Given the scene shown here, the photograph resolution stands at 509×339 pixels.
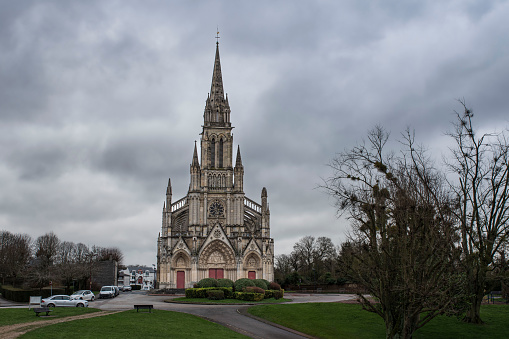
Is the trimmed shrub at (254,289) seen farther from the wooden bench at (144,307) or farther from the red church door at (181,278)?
the red church door at (181,278)

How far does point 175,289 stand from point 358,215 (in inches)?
1835

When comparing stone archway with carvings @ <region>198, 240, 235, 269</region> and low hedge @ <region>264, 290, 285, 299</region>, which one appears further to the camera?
stone archway with carvings @ <region>198, 240, 235, 269</region>

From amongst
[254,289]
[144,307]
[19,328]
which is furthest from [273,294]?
[19,328]

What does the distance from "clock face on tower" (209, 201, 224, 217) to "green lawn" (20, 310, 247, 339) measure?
4331cm

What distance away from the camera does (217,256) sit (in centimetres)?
6706

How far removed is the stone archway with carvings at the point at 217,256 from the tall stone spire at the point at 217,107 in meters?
20.2

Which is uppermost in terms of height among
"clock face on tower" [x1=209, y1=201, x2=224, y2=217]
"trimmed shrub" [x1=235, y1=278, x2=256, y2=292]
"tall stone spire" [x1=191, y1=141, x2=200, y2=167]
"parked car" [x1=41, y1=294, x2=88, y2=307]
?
"tall stone spire" [x1=191, y1=141, x2=200, y2=167]

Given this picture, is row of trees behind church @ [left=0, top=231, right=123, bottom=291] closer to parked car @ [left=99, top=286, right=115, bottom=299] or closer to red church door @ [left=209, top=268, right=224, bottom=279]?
parked car @ [left=99, top=286, right=115, bottom=299]

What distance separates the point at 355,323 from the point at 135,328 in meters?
12.5

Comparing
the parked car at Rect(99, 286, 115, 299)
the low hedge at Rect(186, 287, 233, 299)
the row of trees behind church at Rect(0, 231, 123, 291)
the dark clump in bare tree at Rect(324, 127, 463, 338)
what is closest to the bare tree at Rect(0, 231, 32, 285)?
the row of trees behind church at Rect(0, 231, 123, 291)

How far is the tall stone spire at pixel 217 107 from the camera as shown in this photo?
75.2 m

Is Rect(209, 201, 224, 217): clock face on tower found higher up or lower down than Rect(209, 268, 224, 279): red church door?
higher up

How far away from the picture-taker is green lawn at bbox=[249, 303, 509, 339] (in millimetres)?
23764

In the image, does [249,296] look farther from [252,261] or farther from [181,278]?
[181,278]
